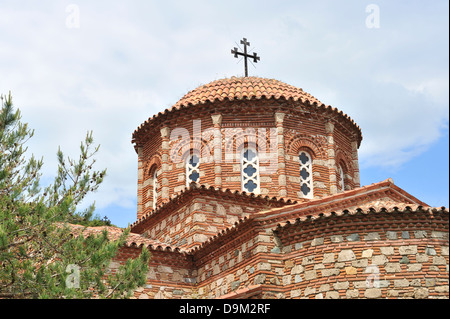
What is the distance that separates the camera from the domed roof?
14023mm

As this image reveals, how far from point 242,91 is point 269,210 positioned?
4.70 m

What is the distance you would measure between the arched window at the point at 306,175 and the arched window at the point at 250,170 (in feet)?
3.57

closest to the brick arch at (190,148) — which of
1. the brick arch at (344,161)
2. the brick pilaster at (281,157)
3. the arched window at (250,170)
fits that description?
the arched window at (250,170)

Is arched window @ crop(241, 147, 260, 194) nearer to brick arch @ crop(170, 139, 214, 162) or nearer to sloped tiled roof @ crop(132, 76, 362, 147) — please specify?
brick arch @ crop(170, 139, 214, 162)

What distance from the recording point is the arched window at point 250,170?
13461 mm

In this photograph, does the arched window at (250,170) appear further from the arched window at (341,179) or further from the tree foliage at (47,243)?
the tree foliage at (47,243)

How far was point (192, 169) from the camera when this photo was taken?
46.0 ft

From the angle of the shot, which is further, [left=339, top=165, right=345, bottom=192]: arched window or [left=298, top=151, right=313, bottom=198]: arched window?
[left=339, top=165, right=345, bottom=192]: arched window

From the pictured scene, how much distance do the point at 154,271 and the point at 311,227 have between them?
3.50 metres

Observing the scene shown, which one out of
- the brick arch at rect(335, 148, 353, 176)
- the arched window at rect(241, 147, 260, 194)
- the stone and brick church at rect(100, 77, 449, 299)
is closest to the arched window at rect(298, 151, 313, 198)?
the stone and brick church at rect(100, 77, 449, 299)

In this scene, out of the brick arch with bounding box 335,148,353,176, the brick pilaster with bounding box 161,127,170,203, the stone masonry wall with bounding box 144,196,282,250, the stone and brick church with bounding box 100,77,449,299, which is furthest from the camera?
the brick arch with bounding box 335,148,353,176

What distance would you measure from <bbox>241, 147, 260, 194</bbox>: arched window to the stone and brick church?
24 mm

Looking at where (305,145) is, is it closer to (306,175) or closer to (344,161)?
(306,175)
